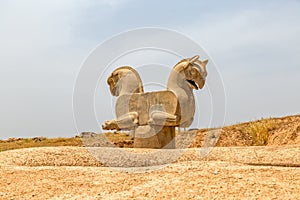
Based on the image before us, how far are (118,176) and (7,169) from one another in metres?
2.12

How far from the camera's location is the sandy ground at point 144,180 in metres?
5.22

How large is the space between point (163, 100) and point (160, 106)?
0.19 meters

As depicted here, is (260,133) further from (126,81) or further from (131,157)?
(131,157)

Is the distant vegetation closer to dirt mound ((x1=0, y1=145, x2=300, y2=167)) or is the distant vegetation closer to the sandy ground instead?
dirt mound ((x1=0, y1=145, x2=300, y2=167))

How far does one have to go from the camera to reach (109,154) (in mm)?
8516

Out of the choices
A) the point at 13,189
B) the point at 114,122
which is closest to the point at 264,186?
the point at 13,189

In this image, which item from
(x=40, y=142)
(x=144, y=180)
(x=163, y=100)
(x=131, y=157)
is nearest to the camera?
(x=144, y=180)

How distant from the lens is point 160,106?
10852 millimetres

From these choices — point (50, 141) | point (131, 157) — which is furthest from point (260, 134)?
point (50, 141)

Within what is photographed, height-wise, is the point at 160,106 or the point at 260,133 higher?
the point at 260,133

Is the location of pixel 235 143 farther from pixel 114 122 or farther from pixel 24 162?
pixel 24 162

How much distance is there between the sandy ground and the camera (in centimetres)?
522

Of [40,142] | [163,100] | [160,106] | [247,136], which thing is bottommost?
[160,106]

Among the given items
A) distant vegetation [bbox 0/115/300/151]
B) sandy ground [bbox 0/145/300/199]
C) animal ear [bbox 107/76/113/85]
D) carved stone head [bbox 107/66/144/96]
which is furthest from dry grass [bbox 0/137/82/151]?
sandy ground [bbox 0/145/300/199]
